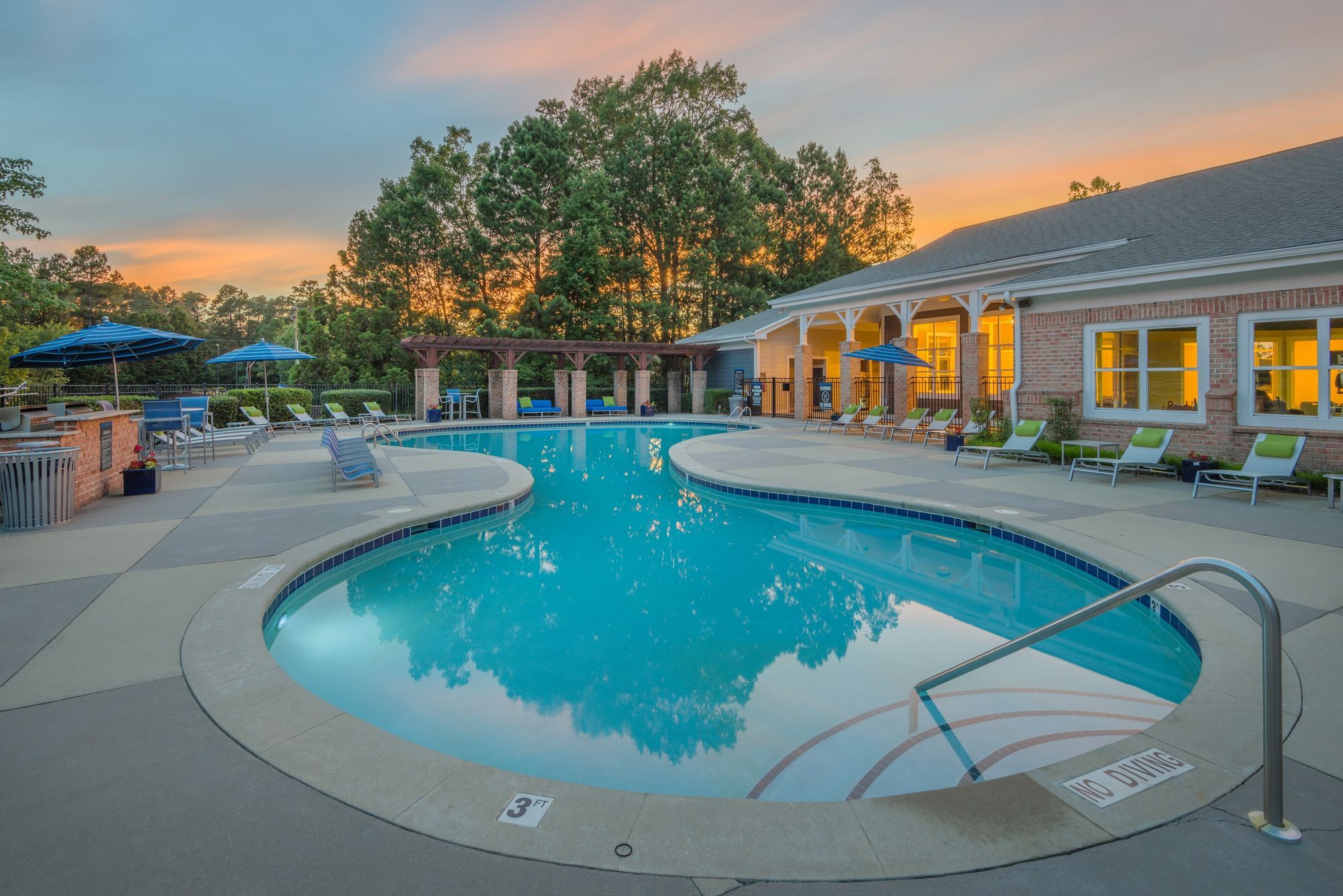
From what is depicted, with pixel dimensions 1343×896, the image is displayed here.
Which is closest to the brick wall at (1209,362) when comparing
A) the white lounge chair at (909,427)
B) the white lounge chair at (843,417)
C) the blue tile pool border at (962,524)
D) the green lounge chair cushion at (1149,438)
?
the green lounge chair cushion at (1149,438)

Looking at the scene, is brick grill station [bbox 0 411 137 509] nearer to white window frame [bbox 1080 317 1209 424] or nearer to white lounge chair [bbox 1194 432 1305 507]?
white lounge chair [bbox 1194 432 1305 507]

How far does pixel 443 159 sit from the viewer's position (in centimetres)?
3672

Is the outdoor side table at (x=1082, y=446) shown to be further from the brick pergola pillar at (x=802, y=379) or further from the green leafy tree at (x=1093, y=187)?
the green leafy tree at (x=1093, y=187)

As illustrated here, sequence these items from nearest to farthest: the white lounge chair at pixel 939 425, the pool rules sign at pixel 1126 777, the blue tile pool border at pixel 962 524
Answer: the pool rules sign at pixel 1126 777 < the blue tile pool border at pixel 962 524 < the white lounge chair at pixel 939 425

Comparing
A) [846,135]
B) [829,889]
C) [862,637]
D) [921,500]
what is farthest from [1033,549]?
[846,135]

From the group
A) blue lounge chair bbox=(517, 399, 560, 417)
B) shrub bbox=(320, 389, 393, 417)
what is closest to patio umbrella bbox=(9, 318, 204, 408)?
shrub bbox=(320, 389, 393, 417)

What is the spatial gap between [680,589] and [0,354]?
89.5 feet

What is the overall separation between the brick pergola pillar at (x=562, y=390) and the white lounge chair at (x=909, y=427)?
14.2 meters

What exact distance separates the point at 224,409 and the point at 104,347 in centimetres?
825

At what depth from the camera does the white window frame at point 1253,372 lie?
377 inches

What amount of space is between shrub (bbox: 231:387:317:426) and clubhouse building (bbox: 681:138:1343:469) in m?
19.6

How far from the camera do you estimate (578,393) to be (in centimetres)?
2697

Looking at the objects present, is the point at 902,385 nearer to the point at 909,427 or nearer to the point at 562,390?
the point at 909,427

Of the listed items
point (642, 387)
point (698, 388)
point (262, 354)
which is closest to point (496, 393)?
point (642, 387)
